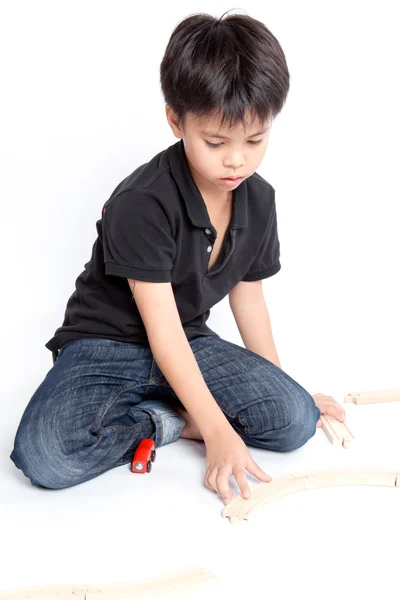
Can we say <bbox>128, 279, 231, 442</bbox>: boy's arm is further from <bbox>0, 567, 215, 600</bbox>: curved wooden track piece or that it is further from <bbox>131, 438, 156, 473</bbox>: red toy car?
<bbox>0, 567, 215, 600</bbox>: curved wooden track piece

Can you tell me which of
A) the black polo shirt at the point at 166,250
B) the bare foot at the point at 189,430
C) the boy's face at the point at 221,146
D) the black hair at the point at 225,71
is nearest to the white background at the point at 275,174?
the bare foot at the point at 189,430

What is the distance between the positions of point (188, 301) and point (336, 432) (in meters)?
0.43

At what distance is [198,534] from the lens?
1.46 metres

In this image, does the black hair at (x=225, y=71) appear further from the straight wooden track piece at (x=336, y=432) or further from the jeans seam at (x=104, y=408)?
the straight wooden track piece at (x=336, y=432)

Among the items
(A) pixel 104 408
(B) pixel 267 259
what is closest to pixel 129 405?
(A) pixel 104 408

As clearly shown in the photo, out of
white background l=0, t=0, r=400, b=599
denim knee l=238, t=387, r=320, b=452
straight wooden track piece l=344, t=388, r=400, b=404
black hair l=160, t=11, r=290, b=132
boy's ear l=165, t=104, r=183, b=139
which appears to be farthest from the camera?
white background l=0, t=0, r=400, b=599

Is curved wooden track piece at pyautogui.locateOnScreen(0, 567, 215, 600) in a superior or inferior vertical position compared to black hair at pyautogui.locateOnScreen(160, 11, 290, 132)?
inferior

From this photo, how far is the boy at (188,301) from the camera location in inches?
60.8

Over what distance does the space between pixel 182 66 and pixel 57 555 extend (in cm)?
87

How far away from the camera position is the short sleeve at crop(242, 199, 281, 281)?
1896mm

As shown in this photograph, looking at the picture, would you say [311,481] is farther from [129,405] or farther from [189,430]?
[129,405]

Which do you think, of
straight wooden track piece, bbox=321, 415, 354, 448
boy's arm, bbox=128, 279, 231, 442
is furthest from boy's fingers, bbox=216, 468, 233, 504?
straight wooden track piece, bbox=321, 415, 354, 448

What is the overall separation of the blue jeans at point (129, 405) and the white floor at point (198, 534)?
0.05 metres

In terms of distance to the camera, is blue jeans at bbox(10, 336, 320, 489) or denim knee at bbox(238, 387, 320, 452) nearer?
blue jeans at bbox(10, 336, 320, 489)
